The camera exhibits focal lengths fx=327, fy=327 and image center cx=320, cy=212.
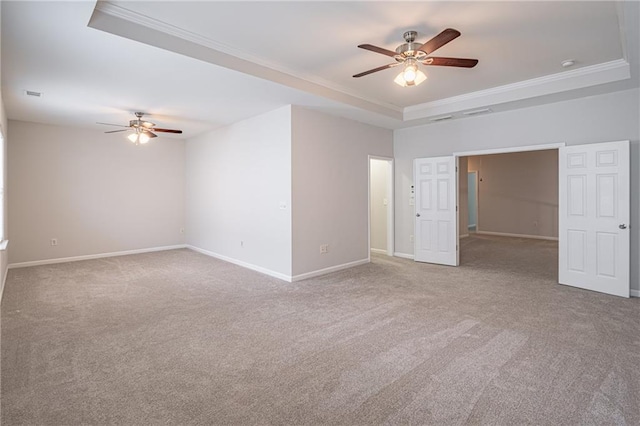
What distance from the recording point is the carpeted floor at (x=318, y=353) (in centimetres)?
204


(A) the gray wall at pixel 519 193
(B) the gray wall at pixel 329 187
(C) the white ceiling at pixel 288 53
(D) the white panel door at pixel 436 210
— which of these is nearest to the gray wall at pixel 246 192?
(B) the gray wall at pixel 329 187

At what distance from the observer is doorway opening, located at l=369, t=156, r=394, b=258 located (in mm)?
6910

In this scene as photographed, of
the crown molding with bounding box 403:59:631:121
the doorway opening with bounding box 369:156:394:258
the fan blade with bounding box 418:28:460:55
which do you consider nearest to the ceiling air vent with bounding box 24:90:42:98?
the fan blade with bounding box 418:28:460:55

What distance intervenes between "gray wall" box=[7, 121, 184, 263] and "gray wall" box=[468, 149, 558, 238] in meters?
9.01

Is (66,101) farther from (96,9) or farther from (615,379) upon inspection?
(615,379)

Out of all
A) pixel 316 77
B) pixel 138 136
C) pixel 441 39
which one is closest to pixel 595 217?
pixel 441 39

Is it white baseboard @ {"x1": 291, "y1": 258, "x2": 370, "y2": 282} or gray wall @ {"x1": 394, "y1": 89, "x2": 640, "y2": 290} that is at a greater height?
gray wall @ {"x1": 394, "y1": 89, "x2": 640, "y2": 290}

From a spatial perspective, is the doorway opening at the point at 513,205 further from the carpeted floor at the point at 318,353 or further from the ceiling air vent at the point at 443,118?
the carpeted floor at the point at 318,353

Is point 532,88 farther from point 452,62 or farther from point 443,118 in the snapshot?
point 452,62

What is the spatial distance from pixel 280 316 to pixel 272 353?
0.83 m

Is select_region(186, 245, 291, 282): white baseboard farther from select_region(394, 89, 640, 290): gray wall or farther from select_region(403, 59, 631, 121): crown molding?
select_region(403, 59, 631, 121): crown molding

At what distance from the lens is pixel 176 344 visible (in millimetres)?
2939

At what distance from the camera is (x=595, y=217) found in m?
4.39

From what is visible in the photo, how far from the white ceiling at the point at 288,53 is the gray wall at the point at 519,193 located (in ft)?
17.3
